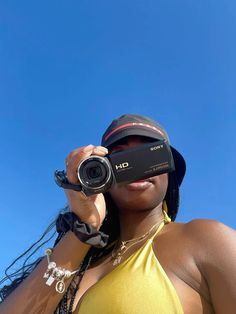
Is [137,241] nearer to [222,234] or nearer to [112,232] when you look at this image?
[112,232]

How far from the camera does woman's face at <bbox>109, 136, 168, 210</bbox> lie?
8.18ft

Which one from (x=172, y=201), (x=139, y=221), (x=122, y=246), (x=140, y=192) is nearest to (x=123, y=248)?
(x=122, y=246)

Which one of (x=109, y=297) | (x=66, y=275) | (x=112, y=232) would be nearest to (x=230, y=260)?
(x=109, y=297)

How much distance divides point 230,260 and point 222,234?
6.0 inches

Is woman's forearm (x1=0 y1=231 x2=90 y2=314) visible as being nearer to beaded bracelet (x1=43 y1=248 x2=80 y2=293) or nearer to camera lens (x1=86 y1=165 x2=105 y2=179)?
beaded bracelet (x1=43 y1=248 x2=80 y2=293)

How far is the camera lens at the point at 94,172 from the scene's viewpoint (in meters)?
1.94

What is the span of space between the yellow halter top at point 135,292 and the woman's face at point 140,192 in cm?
37

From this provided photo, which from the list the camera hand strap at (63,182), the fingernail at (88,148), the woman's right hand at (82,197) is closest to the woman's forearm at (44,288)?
the woman's right hand at (82,197)

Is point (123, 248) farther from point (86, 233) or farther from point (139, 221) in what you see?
point (86, 233)

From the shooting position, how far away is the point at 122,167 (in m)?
2.08

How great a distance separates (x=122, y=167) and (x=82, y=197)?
25 centimetres

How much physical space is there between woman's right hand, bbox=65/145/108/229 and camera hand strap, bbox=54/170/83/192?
2cm

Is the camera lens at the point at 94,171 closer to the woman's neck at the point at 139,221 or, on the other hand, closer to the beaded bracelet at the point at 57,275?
the beaded bracelet at the point at 57,275

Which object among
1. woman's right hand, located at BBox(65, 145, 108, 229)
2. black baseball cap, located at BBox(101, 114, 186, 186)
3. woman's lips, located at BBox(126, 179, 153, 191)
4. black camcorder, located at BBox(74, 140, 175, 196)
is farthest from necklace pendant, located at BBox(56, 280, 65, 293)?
black baseball cap, located at BBox(101, 114, 186, 186)
